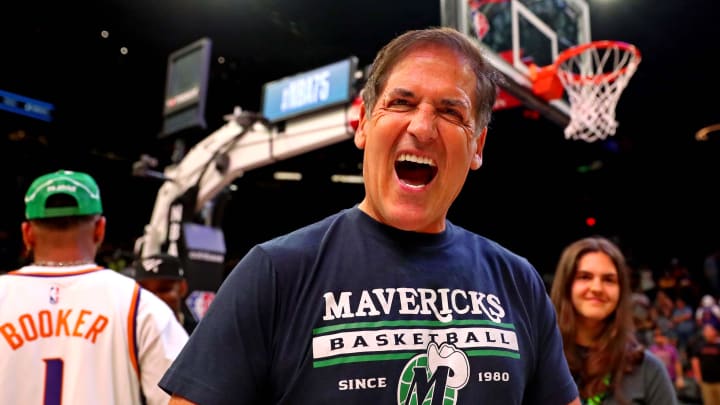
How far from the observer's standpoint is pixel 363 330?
111 cm

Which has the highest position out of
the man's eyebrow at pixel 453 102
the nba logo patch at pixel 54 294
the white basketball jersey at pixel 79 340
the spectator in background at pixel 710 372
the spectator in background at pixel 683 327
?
the man's eyebrow at pixel 453 102


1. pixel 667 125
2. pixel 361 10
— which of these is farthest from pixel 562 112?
pixel 667 125

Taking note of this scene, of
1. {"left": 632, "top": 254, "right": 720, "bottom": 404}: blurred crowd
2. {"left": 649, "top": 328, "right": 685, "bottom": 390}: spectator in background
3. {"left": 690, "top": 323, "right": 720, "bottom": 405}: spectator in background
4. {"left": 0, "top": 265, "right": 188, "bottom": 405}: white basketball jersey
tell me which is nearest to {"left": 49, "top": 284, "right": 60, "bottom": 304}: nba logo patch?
{"left": 0, "top": 265, "right": 188, "bottom": 405}: white basketball jersey

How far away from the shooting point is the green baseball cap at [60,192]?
2.29 metres

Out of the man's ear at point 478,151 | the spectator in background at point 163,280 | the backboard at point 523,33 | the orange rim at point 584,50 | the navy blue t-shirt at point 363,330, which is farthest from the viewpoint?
the orange rim at point 584,50

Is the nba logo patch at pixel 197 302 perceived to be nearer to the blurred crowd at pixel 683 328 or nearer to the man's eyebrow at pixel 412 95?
the blurred crowd at pixel 683 328

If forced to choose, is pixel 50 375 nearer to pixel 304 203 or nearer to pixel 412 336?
pixel 412 336

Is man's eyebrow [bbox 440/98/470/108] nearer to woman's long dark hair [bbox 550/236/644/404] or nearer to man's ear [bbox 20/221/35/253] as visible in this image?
woman's long dark hair [bbox 550/236/644/404]

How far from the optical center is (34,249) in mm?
2303

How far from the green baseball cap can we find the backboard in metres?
2.91

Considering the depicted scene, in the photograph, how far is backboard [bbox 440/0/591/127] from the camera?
4781mm

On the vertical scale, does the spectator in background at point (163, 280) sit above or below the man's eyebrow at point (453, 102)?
below

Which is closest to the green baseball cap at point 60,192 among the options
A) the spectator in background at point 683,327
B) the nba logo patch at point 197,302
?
the nba logo patch at point 197,302

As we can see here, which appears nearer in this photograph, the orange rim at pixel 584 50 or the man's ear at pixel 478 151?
the man's ear at pixel 478 151
